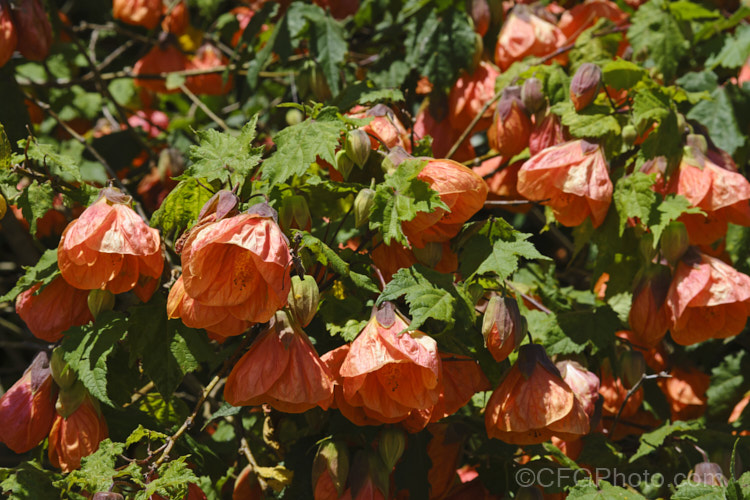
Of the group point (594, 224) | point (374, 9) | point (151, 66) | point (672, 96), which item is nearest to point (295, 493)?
point (594, 224)

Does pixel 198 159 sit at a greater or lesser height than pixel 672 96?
greater

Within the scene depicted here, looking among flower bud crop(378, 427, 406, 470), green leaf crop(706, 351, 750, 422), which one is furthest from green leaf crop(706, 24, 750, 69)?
flower bud crop(378, 427, 406, 470)

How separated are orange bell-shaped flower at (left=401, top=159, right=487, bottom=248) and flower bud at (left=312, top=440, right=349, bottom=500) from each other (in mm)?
391

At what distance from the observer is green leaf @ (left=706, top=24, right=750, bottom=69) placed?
1.93 metres

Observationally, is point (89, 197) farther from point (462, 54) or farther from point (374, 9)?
point (374, 9)

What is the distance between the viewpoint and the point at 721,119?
1905 millimetres

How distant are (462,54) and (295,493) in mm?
1150

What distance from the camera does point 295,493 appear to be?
141 centimetres

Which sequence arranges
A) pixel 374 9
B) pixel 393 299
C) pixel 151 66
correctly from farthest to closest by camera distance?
pixel 151 66, pixel 374 9, pixel 393 299

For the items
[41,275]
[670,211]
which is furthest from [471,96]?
[41,275]

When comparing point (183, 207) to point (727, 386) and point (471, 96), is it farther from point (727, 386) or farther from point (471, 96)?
point (727, 386)

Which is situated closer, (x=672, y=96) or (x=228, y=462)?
(x=672, y=96)

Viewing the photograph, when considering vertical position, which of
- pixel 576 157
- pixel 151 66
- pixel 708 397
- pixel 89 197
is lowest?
pixel 708 397

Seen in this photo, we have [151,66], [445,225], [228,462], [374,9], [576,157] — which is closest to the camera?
[445,225]
